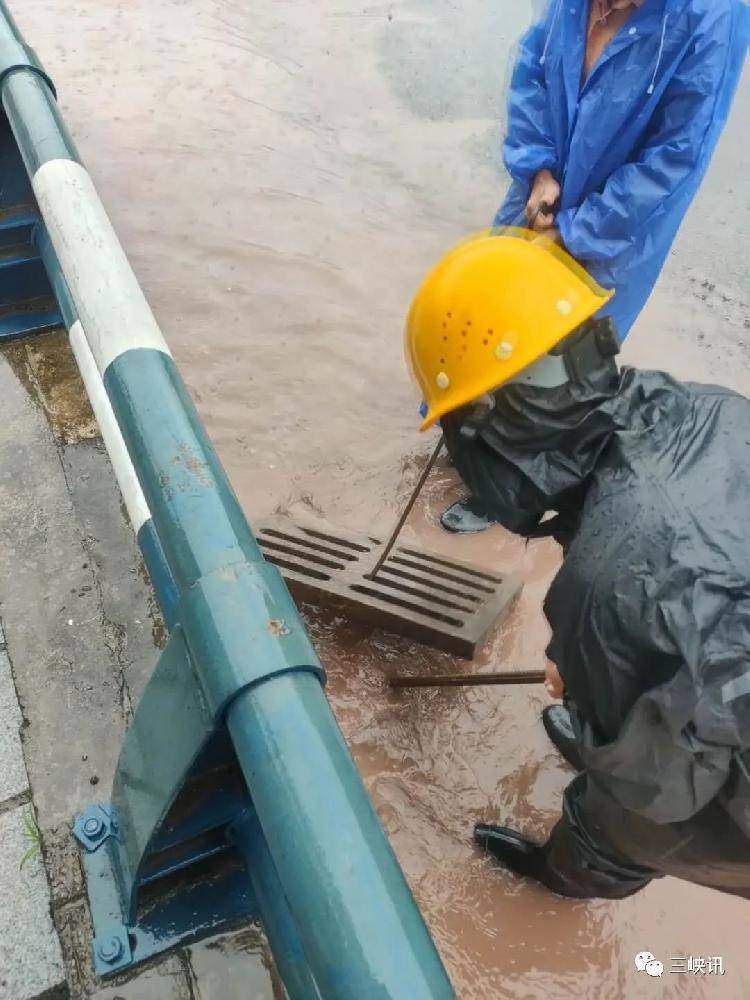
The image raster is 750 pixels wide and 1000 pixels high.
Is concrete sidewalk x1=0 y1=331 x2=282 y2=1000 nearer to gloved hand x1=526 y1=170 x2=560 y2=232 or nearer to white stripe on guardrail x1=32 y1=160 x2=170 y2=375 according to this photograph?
white stripe on guardrail x1=32 y1=160 x2=170 y2=375

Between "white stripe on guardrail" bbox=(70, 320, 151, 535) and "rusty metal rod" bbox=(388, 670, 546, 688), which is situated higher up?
"white stripe on guardrail" bbox=(70, 320, 151, 535)

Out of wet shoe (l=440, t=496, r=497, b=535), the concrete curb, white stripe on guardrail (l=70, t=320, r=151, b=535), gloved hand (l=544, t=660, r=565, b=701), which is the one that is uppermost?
white stripe on guardrail (l=70, t=320, r=151, b=535)

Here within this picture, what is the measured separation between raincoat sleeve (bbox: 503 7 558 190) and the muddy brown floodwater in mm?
1365

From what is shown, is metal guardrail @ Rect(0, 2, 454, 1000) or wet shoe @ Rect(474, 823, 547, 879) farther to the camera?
wet shoe @ Rect(474, 823, 547, 879)

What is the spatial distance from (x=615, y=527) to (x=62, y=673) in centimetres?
154

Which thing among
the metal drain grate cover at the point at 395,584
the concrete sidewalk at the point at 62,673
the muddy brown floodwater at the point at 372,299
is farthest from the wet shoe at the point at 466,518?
the concrete sidewalk at the point at 62,673

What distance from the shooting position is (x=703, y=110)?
238 cm

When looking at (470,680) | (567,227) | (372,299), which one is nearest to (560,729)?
(470,680)

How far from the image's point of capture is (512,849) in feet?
7.98

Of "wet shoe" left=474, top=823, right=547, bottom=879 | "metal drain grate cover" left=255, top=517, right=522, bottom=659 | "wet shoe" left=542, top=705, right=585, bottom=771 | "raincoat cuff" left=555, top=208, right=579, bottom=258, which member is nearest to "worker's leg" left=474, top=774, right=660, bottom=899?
"wet shoe" left=474, top=823, right=547, bottom=879

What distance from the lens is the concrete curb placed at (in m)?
1.81

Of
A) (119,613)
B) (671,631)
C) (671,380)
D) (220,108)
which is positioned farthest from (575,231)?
(220,108)

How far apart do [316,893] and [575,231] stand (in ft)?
7.10

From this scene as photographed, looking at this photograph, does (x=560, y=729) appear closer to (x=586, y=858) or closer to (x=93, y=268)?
(x=586, y=858)
